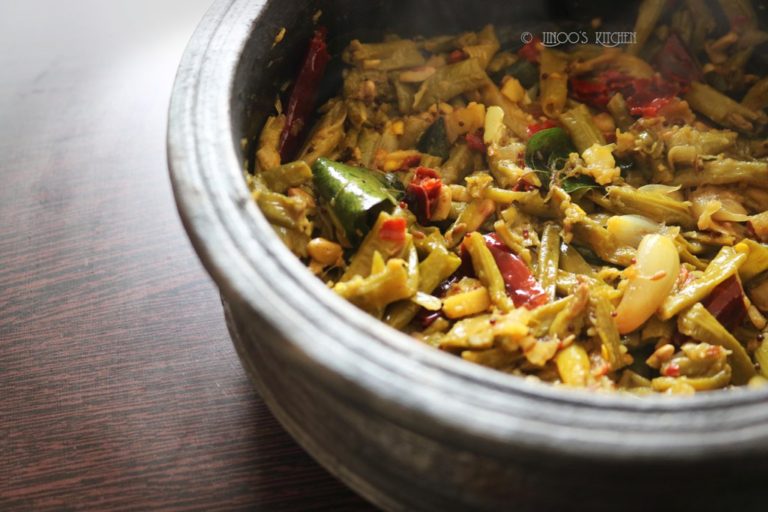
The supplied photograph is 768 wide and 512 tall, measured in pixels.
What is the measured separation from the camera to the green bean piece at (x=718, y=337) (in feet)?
5.65

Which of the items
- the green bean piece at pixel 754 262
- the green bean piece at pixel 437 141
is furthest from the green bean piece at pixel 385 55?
the green bean piece at pixel 754 262

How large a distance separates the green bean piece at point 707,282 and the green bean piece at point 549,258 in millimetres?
268

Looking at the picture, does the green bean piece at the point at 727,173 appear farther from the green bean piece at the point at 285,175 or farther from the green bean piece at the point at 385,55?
the green bean piece at the point at 285,175

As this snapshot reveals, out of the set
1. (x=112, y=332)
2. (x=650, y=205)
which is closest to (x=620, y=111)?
(x=650, y=205)

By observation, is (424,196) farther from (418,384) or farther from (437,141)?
(418,384)

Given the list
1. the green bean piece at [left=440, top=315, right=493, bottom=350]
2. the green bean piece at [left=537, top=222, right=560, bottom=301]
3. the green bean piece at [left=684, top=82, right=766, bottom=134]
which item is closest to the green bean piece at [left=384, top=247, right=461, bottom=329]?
the green bean piece at [left=440, top=315, right=493, bottom=350]

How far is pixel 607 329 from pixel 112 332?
135 cm

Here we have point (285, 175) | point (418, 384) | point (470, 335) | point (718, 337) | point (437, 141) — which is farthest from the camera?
point (437, 141)

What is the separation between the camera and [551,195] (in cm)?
202

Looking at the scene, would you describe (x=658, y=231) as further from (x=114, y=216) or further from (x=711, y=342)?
Answer: (x=114, y=216)

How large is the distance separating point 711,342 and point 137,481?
4.69 feet

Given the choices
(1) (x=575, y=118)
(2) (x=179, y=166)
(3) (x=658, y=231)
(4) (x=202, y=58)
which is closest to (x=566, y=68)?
(1) (x=575, y=118)

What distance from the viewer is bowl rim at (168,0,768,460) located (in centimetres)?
107

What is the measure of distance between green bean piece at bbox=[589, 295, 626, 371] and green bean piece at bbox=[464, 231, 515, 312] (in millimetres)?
192
